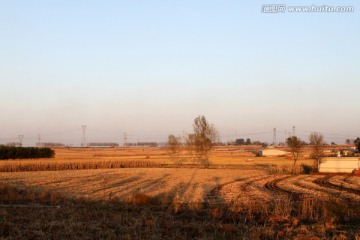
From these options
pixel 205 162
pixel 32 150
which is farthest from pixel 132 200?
pixel 32 150

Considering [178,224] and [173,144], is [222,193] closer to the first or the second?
[178,224]

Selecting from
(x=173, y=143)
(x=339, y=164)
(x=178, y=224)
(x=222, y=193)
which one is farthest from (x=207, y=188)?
(x=173, y=143)

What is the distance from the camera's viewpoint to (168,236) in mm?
10570

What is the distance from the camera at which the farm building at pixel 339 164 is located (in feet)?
148

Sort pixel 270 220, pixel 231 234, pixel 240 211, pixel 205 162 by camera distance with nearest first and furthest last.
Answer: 1. pixel 231 234
2. pixel 270 220
3. pixel 240 211
4. pixel 205 162

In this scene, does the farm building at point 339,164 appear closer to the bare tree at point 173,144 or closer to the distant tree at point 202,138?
the distant tree at point 202,138

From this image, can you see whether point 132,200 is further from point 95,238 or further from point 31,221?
point 95,238

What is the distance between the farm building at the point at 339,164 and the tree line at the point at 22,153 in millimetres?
57546

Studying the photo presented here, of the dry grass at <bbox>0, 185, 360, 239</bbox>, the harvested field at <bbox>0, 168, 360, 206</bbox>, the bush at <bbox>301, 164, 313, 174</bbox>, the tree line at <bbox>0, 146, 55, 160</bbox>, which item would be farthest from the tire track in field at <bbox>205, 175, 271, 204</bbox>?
the tree line at <bbox>0, 146, 55, 160</bbox>

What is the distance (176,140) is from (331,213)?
68.4m

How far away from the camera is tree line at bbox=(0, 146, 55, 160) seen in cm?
7644

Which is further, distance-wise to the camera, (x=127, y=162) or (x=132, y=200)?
(x=127, y=162)

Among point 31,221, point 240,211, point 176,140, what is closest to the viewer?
point 31,221

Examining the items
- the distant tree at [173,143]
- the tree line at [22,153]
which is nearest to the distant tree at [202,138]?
the distant tree at [173,143]
